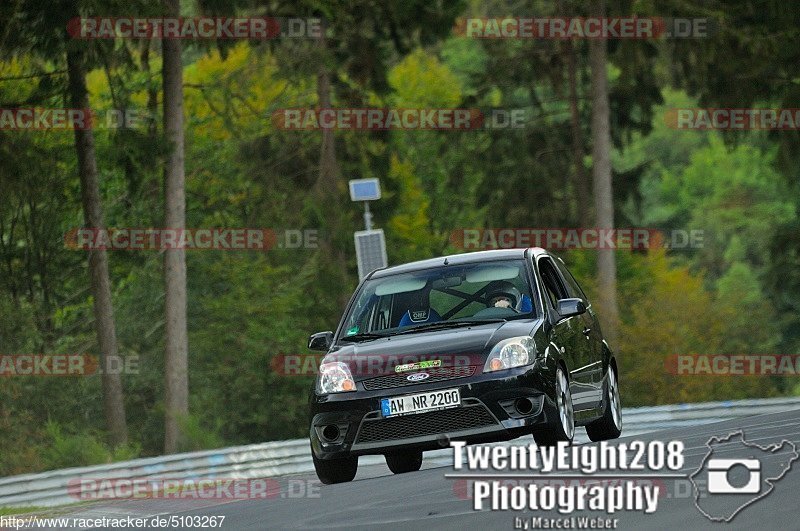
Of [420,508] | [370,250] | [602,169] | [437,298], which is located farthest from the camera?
[602,169]

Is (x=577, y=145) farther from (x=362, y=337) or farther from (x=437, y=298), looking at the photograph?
(x=362, y=337)

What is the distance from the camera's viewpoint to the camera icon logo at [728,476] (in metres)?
11.3

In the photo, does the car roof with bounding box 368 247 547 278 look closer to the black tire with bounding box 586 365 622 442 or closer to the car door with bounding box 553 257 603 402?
the car door with bounding box 553 257 603 402

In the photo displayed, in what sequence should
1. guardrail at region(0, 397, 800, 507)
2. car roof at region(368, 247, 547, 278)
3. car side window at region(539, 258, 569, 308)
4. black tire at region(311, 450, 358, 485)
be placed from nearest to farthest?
1. black tire at region(311, 450, 358, 485)
2. car roof at region(368, 247, 547, 278)
3. car side window at region(539, 258, 569, 308)
4. guardrail at region(0, 397, 800, 507)

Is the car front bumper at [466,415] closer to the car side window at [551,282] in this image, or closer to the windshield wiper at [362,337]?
the windshield wiper at [362,337]

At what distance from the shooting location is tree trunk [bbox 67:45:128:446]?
34.7 metres

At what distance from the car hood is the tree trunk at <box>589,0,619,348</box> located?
26140mm

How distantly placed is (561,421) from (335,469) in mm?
1928

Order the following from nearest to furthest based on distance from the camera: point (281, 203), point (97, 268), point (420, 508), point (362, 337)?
point (420, 508), point (362, 337), point (97, 268), point (281, 203)

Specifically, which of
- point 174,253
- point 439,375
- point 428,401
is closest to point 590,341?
point 439,375

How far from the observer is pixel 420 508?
1184 centimetres

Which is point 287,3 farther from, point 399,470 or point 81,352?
point 399,470

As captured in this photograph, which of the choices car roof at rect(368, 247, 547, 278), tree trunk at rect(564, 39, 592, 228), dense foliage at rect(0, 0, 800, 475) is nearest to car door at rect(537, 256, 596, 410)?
car roof at rect(368, 247, 547, 278)

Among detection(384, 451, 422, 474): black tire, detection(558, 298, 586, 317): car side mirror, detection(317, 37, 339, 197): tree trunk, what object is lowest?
detection(384, 451, 422, 474): black tire
